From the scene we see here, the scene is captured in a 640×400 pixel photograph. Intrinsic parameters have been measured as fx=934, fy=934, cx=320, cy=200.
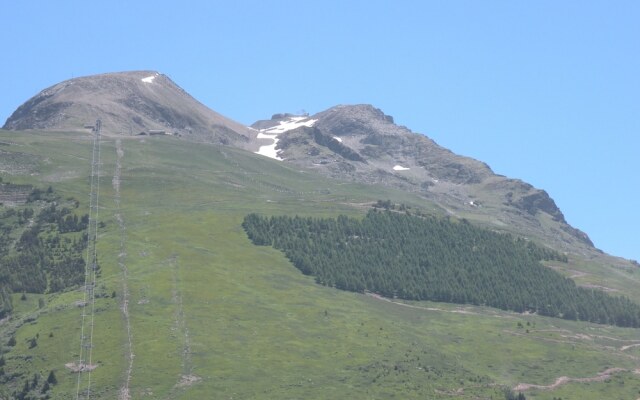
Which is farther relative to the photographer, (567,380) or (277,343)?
(567,380)

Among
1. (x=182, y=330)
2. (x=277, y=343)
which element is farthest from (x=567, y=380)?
(x=182, y=330)

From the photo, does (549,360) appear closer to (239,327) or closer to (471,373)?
(471,373)

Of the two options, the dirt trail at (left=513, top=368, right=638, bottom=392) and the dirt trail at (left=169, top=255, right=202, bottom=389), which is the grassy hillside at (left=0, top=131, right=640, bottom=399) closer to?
the dirt trail at (left=169, top=255, right=202, bottom=389)

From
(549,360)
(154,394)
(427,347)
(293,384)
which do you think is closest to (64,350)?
(154,394)

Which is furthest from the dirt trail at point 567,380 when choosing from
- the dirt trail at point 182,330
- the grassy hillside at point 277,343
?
the dirt trail at point 182,330

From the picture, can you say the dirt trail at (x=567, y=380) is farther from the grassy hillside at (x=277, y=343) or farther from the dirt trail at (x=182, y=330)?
the dirt trail at (x=182, y=330)

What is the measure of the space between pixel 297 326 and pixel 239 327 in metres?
11.1

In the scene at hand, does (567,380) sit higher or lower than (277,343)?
higher

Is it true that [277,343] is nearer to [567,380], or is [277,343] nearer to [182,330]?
[182,330]

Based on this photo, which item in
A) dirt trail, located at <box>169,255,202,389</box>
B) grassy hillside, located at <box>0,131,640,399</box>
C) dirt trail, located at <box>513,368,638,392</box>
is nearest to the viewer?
dirt trail, located at <box>169,255,202,389</box>

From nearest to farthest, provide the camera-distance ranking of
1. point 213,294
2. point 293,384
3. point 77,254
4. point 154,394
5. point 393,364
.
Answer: point 154,394, point 293,384, point 393,364, point 213,294, point 77,254

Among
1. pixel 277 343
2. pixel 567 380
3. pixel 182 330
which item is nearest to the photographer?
pixel 182 330

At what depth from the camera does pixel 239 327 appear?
159125 mm

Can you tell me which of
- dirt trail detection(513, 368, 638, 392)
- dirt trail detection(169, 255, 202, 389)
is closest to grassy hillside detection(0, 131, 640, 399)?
dirt trail detection(169, 255, 202, 389)
